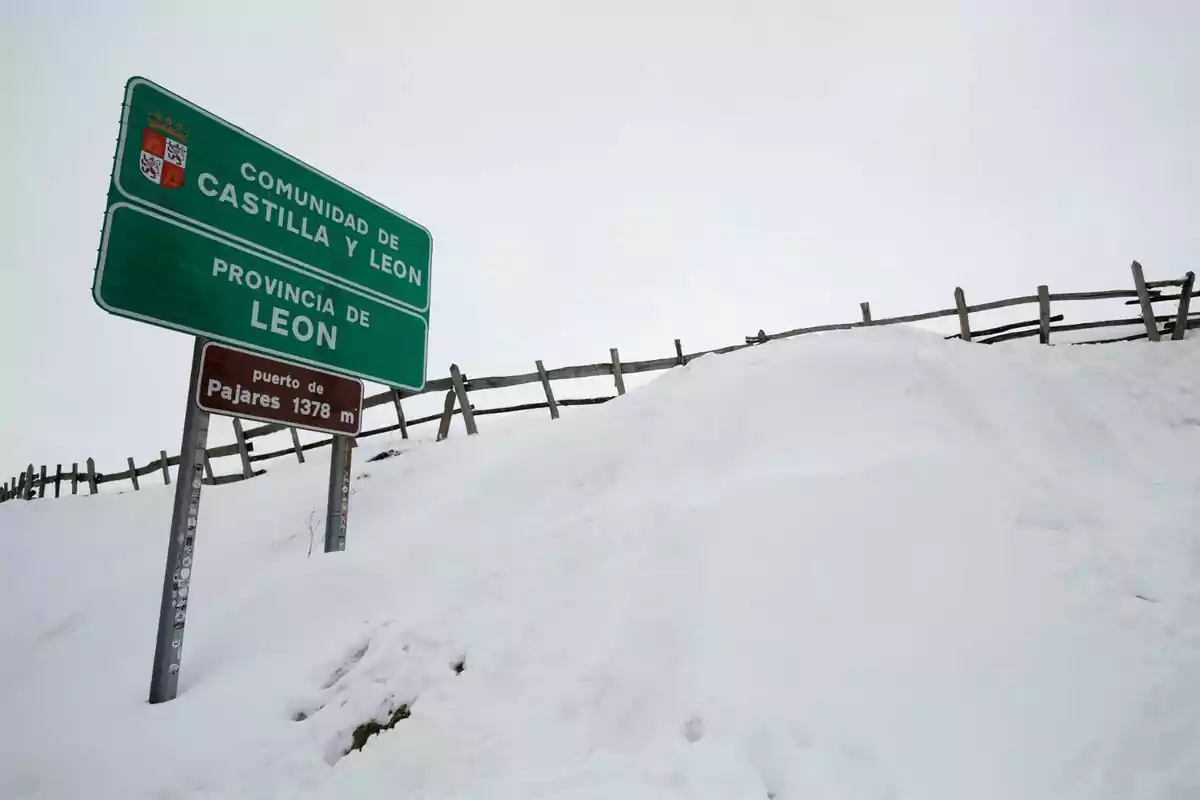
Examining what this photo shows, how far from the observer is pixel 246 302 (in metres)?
5.11

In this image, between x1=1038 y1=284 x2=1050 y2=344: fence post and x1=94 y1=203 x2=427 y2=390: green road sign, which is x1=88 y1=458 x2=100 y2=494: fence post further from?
x1=1038 y1=284 x2=1050 y2=344: fence post

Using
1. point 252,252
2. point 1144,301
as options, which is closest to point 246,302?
point 252,252

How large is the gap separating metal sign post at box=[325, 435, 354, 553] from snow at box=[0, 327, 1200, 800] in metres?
0.39

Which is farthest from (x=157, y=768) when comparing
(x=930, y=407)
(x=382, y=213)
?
(x=930, y=407)

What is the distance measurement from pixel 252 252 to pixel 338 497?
236 centimetres

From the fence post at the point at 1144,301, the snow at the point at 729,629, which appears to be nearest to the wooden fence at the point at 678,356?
the fence post at the point at 1144,301

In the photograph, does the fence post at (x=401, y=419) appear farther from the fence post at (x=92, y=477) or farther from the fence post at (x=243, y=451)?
the fence post at (x=92, y=477)

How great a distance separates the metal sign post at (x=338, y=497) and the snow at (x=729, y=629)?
0.39m

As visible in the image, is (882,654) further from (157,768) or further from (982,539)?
(157,768)

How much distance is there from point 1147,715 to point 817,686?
1522 mm

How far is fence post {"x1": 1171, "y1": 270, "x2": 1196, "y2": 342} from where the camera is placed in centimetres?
1065

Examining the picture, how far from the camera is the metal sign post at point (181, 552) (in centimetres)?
443

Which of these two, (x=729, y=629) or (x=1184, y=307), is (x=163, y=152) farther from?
(x=1184, y=307)

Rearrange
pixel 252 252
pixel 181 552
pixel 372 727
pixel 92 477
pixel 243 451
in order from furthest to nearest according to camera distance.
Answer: pixel 92 477 < pixel 243 451 < pixel 252 252 < pixel 181 552 < pixel 372 727
